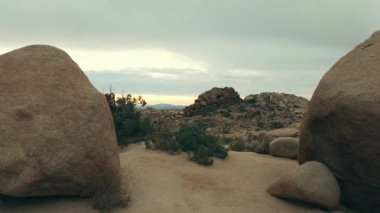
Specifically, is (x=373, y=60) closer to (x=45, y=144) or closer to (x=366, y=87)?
(x=366, y=87)

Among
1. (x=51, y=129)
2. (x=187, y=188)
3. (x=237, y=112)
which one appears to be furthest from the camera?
(x=237, y=112)

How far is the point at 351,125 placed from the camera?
35.4 feet

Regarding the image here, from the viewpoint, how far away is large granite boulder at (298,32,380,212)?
10539 millimetres

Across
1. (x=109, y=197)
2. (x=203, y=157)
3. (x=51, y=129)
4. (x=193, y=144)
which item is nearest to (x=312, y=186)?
(x=203, y=157)

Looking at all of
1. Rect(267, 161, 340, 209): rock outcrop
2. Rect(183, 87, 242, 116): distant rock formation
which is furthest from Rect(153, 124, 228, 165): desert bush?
Rect(183, 87, 242, 116): distant rock formation

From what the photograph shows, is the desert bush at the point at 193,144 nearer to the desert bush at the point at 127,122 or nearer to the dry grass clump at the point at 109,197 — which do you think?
the desert bush at the point at 127,122

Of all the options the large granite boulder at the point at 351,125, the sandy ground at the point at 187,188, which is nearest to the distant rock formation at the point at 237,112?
the sandy ground at the point at 187,188

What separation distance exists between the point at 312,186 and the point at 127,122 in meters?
7.03

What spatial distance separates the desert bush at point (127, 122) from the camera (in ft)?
52.8

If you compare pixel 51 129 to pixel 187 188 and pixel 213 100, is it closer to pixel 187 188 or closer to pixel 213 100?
pixel 187 188

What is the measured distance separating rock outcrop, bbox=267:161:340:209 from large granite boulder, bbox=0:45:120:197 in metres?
4.18

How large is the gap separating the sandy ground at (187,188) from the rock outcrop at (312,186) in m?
0.29

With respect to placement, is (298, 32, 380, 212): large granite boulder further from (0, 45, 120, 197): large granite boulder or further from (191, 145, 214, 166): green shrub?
(0, 45, 120, 197): large granite boulder

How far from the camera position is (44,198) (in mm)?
10484
